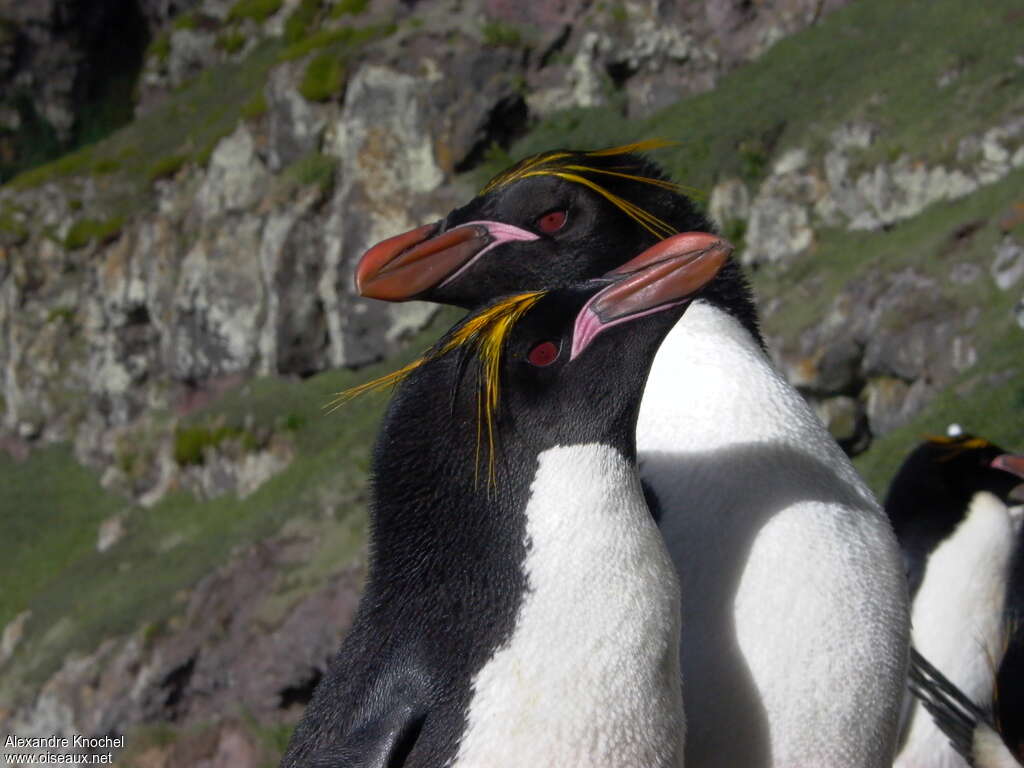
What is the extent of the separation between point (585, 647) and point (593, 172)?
1.40 metres

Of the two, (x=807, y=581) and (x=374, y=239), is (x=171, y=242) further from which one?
(x=807, y=581)

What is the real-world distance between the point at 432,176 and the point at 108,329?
10.3 m

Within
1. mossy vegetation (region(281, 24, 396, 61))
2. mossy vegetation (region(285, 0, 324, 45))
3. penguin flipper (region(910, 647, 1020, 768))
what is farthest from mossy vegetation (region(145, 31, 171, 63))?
penguin flipper (region(910, 647, 1020, 768))

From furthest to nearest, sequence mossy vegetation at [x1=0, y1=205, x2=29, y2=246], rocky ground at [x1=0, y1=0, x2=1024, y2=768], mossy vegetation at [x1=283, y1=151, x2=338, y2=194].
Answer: mossy vegetation at [x1=0, y1=205, x2=29, y2=246], mossy vegetation at [x1=283, y1=151, x2=338, y2=194], rocky ground at [x1=0, y1=0, x2=1024, y2=768]

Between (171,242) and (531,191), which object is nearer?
(531,191)

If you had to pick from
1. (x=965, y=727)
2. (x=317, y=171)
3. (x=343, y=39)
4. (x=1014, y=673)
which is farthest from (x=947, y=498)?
(x=343, y=39)

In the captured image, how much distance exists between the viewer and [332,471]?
1686 cm

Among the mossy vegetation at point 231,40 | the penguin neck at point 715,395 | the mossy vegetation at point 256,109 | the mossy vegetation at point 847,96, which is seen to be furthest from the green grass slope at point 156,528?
the mossy vegetation at point 231,40

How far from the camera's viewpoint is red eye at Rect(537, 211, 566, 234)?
3119 millimetres

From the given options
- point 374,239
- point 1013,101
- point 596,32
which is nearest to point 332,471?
point 374,239

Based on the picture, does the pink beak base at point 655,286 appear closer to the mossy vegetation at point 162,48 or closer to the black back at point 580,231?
the black back at point 580,231

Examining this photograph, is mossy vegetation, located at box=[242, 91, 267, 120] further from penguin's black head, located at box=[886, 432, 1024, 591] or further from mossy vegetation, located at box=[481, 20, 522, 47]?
penguin's black head, located at box=[886, 432, 1024, 591]

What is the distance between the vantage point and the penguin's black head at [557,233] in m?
3.08

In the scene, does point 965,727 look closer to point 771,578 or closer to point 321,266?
point 771,578
